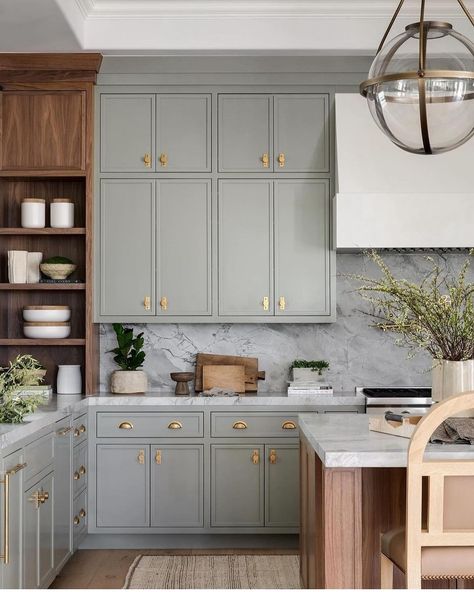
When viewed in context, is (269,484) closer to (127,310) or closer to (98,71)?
(127,310)

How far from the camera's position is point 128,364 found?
200 inches

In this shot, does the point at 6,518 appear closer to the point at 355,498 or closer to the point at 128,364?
the point at 355,498

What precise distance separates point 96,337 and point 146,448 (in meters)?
0.79

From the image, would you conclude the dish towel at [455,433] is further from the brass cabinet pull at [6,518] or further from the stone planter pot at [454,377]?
the brass cabinet pull at [6,518]

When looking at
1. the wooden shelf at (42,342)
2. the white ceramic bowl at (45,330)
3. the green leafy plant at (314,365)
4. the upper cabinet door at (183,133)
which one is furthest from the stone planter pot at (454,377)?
the white ceramic bowl at (45,330)

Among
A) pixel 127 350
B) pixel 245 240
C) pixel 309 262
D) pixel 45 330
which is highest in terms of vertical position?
pixel 245 240

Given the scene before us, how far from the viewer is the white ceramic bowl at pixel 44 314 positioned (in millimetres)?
4977

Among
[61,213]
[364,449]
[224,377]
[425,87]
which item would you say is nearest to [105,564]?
[224,377]

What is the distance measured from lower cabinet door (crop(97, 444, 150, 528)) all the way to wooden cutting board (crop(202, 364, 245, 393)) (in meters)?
0.60

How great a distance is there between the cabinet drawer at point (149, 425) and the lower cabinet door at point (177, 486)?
0.28 feet

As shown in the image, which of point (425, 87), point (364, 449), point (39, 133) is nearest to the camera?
point (425, 87)

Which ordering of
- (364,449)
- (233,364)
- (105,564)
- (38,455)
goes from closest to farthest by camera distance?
(364,449) → (38,455) → (105,564) → (233,364)

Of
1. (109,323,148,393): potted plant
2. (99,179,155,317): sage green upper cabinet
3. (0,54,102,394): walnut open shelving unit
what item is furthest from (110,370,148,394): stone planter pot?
(99,179,155,317): sage green upper cabinet

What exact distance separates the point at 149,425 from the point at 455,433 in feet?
8.02
